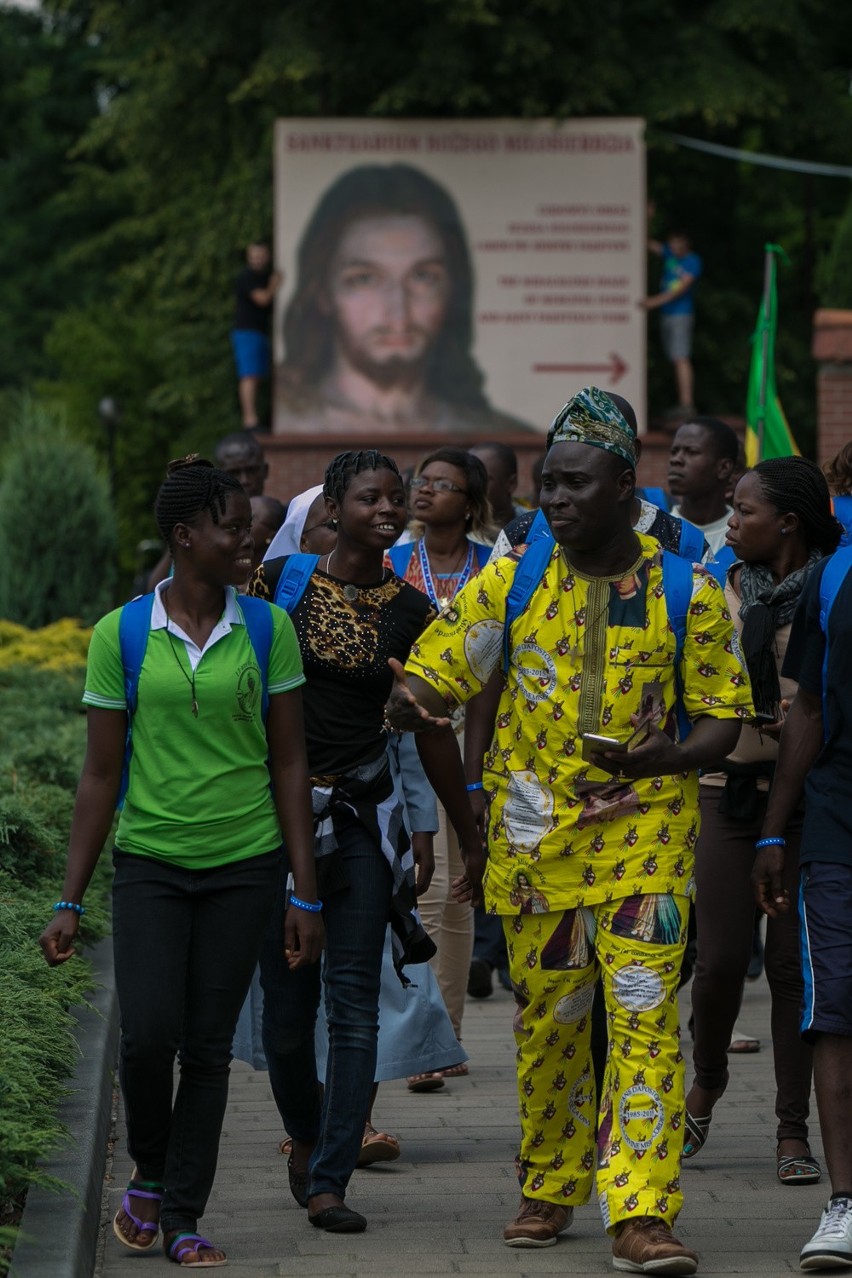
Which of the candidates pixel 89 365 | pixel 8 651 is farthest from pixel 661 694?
pixel 89 365

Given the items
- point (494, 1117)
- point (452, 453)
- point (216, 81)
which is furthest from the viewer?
point (216, 81)

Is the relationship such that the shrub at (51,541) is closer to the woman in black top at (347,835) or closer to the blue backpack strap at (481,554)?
the blue backpack strap at (481,554)

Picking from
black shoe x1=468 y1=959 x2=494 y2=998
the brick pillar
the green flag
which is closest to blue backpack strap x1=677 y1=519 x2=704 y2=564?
black shoe x1=468 y1=959 x2=494 y2=998

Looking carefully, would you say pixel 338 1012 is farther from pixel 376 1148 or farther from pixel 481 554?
pixel 481 554

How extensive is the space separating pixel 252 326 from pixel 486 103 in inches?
145

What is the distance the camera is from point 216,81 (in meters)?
28.5

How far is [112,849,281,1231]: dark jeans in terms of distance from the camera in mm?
5434

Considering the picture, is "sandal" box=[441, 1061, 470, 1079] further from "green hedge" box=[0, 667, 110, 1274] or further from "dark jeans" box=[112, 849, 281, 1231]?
"dark jeans" box=[112, 849, 281, 1231]

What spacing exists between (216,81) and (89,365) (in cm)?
1006

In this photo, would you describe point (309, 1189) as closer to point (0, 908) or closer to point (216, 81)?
point (0, 908)

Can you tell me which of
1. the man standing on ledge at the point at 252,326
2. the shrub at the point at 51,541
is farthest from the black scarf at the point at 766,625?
the man standing on ledge at the point at 252,326

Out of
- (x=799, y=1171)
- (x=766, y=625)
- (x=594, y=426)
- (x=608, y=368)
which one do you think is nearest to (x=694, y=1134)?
(x=799, y=1171)

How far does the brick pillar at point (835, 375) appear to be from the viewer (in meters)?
19.0

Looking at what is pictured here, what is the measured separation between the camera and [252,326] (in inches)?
1006
